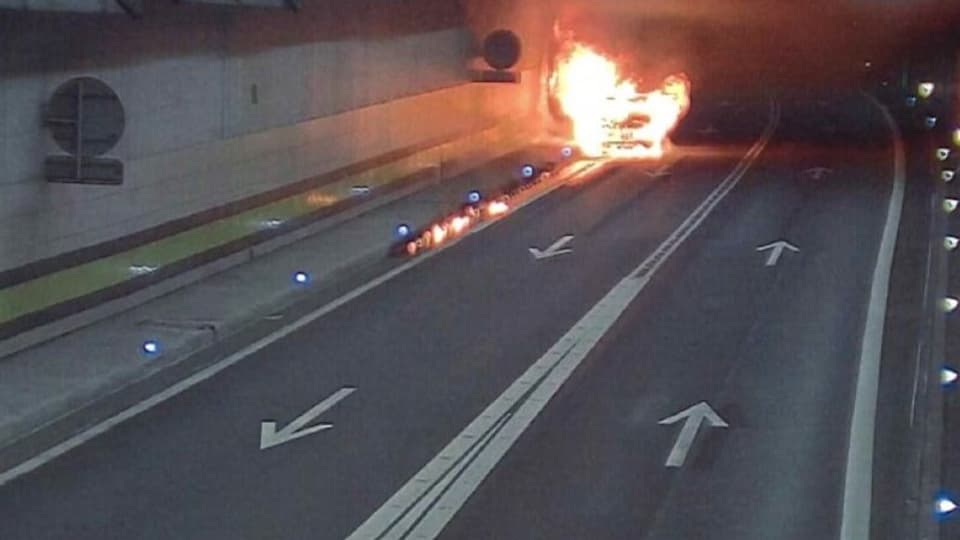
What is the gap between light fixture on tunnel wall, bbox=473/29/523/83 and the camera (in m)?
44.7

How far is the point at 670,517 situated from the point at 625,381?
524 centimetres

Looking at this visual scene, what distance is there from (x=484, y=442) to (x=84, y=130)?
648 cm

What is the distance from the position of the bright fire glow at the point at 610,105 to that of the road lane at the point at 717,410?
16.6 m

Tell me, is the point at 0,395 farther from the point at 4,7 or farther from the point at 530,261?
the point at 530,261

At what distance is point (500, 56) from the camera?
44938 mm

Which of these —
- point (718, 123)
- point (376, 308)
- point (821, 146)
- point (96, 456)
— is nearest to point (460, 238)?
point (376, 308)

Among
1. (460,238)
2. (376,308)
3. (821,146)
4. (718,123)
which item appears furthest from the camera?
(718,123)

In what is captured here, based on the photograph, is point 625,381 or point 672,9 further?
point 672,9

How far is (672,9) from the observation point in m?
50.8

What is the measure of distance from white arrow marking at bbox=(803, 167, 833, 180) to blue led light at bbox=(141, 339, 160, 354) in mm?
22704

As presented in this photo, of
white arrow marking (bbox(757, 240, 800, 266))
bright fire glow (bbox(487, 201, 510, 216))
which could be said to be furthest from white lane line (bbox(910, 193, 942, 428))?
bright fire glow (bbox(487, 201, 510, 216))

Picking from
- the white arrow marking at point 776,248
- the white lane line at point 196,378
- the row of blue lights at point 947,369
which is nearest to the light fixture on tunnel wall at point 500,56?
the row of blue lights at point 947,369

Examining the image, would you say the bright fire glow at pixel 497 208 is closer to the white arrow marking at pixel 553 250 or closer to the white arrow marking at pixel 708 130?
the white arrow marking at pixel 553 250

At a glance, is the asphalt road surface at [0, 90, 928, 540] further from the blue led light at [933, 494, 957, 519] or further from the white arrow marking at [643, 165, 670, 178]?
the white arrow marking at [643, 165, 670, 178]
